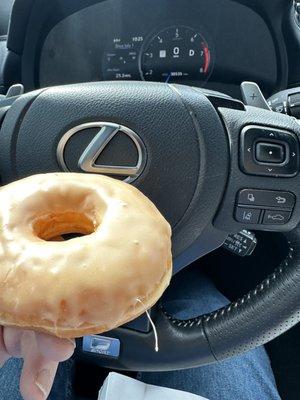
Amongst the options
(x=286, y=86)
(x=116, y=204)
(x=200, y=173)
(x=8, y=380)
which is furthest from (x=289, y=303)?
(x=286, y=86)

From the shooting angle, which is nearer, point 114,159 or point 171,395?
point 114,159

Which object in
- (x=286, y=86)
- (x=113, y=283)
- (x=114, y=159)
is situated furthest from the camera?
(x=286, y=86)

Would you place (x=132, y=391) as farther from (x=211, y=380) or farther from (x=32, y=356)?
(x=32, y=356)

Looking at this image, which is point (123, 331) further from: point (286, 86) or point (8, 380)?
point (286, 86)

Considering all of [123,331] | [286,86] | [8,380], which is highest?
[286,86]

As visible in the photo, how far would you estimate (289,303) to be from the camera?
729 mm

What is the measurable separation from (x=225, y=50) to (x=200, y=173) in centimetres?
57

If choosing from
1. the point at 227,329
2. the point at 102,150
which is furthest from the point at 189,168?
the point at 227,329

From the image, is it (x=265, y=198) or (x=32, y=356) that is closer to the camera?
(x=32, y=356)

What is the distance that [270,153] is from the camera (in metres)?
0.70

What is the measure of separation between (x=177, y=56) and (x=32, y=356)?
2.61ft

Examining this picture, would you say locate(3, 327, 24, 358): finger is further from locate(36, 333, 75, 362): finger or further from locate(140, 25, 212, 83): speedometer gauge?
locate(140, 25, 212, 83): speedometer gauge

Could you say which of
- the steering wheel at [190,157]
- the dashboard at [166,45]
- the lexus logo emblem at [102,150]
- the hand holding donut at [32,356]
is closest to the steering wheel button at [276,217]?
the steering wheel at [190,157]

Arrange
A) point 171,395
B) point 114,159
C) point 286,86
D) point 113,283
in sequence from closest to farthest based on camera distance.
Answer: point 113,283
point 114,159
point 171,395
point 286,86
